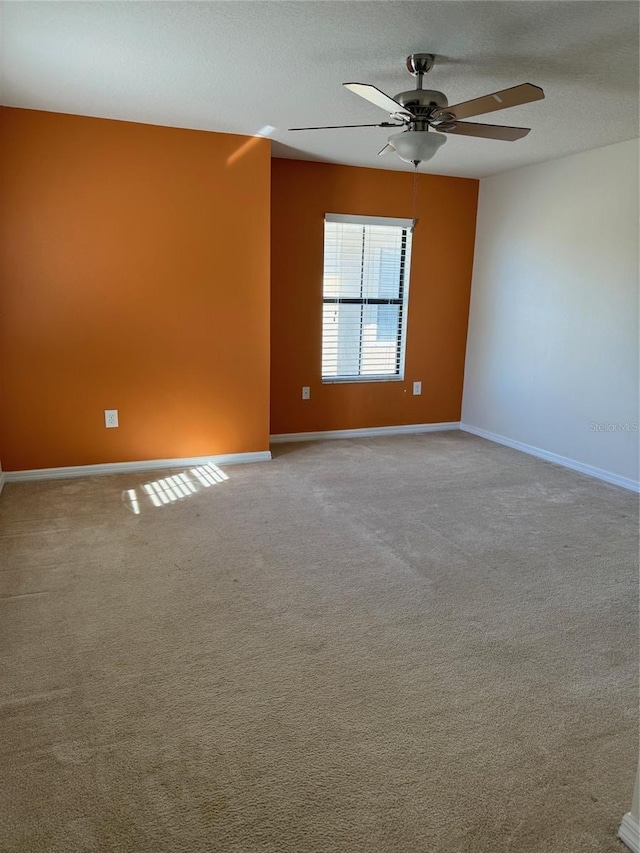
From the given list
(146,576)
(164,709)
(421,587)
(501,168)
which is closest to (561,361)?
(501,168)

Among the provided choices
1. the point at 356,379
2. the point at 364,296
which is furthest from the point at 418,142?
the point at 356,379

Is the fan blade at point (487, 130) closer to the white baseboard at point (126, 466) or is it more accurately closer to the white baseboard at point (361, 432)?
the white baseboard at point (126, 466)

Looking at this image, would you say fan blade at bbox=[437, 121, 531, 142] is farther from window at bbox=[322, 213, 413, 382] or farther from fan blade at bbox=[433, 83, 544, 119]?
window at bbox=[322, 213, 413, 382]

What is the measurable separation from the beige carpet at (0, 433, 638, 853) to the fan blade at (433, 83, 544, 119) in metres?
2.08

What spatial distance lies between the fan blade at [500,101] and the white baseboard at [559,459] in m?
2.80

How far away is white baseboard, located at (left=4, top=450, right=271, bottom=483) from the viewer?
3.89 metres

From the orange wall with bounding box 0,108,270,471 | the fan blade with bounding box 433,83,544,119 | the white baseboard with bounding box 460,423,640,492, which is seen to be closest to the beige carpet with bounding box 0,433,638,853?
the white baseboard with bounding box 460,423,640,492

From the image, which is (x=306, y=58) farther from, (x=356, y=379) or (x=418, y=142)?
(x=356, y=379)

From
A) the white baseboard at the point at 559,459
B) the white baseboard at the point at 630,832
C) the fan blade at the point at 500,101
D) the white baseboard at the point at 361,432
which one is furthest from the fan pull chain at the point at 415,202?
the white baseboard at the point at 630,832

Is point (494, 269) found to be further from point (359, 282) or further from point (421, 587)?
point (421, 587)

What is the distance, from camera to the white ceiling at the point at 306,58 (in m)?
2.17

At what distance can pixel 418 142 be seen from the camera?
2604 mm

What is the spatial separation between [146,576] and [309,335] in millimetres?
2872

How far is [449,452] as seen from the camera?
4.86m
